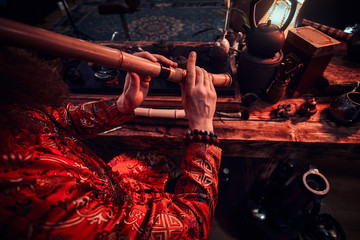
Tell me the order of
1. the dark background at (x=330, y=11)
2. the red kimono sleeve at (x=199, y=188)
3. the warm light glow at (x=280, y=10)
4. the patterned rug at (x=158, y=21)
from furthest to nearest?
the patterned rug at (x=158, y=21), the dark background at (x=330, y=11), the warm light glow at (x=280, y=10), the red kimono sleeve at (x=199, y=188)

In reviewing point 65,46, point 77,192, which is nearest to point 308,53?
point 65,46

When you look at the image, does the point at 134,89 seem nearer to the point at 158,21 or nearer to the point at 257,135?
the point at 257,135

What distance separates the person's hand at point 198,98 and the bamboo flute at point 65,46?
19cm

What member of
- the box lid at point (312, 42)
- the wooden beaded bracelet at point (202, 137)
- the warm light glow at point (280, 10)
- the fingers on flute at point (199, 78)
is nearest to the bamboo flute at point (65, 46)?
the fingers on flute at point (199, 78)

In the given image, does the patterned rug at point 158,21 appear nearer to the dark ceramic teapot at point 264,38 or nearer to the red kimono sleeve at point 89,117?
the dark ceramic teapot at point 264,38

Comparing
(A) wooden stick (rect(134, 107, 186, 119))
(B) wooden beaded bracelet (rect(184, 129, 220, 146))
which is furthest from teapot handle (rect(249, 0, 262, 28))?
(B) wooden beaded bracelet (rect(184, 129, 220, 146))

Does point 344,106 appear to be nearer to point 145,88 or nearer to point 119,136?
point 145,88

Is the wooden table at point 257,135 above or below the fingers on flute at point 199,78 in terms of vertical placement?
below

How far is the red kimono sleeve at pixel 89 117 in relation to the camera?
0.99 meters

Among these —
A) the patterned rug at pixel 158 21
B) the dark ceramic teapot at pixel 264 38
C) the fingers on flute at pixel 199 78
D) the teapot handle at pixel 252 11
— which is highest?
the teapot handle at pixel 252 11

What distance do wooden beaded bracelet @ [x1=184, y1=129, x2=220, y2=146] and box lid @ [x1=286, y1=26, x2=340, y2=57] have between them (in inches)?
37.0

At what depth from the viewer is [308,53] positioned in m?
1.17

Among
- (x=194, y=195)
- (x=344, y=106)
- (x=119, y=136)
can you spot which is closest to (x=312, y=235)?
(x=344, y=106)

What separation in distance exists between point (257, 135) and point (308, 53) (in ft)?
2.18
